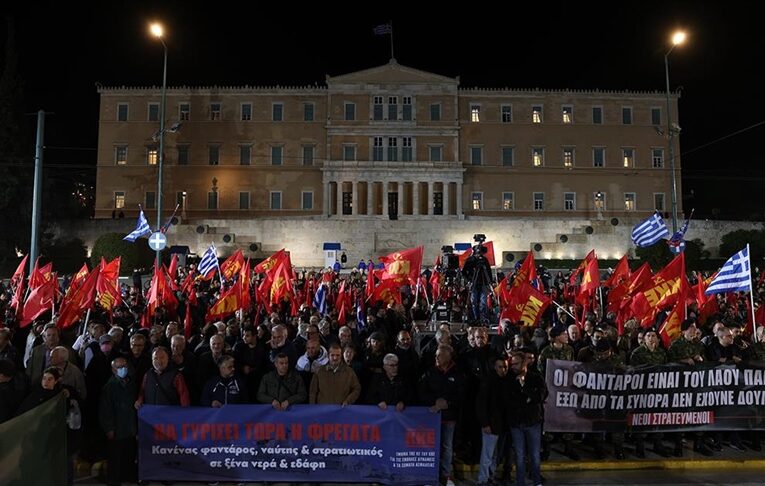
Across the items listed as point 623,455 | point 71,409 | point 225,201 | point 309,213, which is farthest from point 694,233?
point 71,409

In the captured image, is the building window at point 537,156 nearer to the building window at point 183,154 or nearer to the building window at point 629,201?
the building window at point 629,201

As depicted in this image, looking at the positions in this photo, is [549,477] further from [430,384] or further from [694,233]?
[694,233]

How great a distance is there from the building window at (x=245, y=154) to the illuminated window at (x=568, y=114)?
26546mm

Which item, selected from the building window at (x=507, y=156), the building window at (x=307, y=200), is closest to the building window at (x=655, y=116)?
the building window at (x=507, y=156)

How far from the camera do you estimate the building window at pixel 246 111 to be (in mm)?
48000

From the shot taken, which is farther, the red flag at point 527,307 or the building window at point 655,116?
the building window at point 655,116

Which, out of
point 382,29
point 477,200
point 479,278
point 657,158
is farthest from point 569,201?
point 479,278

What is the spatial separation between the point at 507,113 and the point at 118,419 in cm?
4670

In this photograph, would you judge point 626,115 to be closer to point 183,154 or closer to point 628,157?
point 628,157

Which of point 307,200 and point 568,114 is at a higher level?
point 568,114

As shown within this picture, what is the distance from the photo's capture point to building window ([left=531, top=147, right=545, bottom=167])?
48.6 meters

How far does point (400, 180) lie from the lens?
152ft

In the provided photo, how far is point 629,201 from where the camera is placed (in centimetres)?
4869

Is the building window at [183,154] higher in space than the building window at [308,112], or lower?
lower
